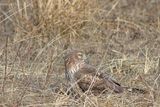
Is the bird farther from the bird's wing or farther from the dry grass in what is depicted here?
the dry grass

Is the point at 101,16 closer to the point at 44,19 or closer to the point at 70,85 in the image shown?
the point at 44,19

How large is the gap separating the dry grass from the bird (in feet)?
0.37

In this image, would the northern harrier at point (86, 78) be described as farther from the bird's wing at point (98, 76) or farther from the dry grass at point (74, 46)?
the dry grass at point (74, 46)

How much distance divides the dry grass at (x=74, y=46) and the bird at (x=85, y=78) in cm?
11

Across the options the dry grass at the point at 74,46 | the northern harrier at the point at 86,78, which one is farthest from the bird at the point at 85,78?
the dry grass at the point at 74,46

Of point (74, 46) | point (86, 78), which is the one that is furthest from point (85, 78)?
point (74, 46)

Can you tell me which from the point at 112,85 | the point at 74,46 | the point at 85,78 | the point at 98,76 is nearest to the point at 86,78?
the point at 85,78

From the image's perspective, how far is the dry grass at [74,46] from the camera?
18.7ft

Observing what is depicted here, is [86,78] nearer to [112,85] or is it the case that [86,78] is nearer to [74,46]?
[112,85]

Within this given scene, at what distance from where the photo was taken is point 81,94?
5.67m

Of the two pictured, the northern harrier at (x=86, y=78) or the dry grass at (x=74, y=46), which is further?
the northern harrier at (x=86, y=78)

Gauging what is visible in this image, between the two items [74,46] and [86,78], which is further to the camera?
[74,46]

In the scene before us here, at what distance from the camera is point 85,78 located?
19.3 ft

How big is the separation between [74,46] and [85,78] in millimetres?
2160
